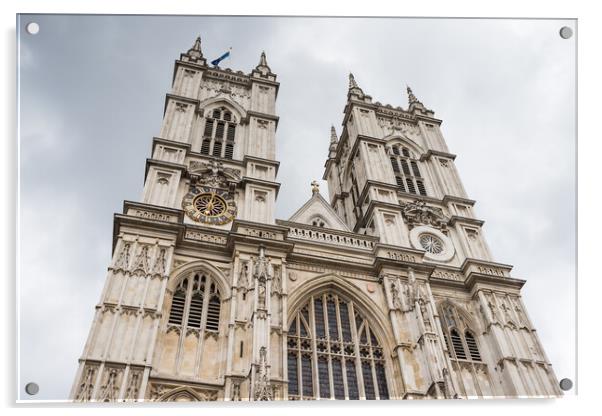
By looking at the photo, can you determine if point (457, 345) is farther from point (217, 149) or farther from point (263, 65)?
point (263, 65)

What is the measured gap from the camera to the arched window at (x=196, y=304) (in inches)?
653

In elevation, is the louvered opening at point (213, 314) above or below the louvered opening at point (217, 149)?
below

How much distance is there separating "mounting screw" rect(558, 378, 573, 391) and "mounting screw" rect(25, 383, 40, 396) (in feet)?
31.2

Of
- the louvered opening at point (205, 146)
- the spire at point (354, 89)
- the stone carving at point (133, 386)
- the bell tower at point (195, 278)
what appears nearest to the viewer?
the stone carving at point (133, 386)

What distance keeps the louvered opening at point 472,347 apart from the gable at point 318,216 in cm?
612

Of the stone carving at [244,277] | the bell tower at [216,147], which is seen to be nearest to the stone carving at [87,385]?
the stone carving at [244,277]

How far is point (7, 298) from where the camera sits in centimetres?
947

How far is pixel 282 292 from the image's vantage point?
1739cm

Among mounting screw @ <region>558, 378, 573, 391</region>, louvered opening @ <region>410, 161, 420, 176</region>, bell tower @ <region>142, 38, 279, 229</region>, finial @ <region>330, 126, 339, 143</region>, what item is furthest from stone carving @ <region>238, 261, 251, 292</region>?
finial @ <region>330, 126, 339, 143</region>

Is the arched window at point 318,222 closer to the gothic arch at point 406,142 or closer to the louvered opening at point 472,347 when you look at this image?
the louvered opening at point 472,347

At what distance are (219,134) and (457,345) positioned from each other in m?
13.4

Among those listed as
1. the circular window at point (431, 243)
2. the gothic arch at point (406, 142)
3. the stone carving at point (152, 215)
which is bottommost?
the stone carving at point (152, 215)

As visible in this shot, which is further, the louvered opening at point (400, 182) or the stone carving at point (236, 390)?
the louvered opening at point (400, 182)
